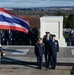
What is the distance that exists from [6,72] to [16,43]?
36.8ft

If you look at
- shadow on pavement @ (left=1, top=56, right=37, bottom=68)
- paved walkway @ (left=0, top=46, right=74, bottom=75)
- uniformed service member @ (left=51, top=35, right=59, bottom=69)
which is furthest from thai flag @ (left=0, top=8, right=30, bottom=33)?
shadow on pavement @ (left=1, top=56, right=37, bottom=68)

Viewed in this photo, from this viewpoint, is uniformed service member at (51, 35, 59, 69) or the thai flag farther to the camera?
uniformed service member at (51, 35, 59, 69)

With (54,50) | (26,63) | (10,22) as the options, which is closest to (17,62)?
(26,63)

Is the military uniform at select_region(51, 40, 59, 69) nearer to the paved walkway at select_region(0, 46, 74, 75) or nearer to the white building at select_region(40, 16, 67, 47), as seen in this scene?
the paved walkway at select_region(0, 46, 74, 75)

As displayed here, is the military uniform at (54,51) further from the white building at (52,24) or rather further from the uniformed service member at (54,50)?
the white building at (52,24)

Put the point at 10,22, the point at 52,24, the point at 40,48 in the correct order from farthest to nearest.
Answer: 1. the point at 52,24
2. the point at 40,48
3. the point at 10,22

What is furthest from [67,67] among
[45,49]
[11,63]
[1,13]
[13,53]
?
[13,53]

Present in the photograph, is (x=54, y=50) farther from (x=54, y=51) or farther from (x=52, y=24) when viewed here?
(x=52, y=24)

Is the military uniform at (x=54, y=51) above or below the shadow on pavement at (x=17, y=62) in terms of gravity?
above

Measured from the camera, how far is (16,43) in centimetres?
2817

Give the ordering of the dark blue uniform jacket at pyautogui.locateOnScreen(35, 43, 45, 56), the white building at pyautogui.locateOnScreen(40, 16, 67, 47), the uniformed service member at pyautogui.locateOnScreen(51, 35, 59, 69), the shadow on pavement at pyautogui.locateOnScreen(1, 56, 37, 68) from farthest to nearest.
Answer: the white building at pyautogui.locateOnScreen(40, 16, 67, 47) < the shadow on pavement at pyautogui.locateOnScreen(1, 56, 37, 68) < the uniformed service member at pyautogui.locateOnScreen(51, 35, 59, 69) < the dark blue uniform jacket at pyautogui.locateOnScreen(35, 43, 45, 56)

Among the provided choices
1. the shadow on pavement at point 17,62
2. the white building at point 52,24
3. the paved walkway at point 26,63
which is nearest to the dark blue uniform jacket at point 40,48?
the paved walkway at point 26,63

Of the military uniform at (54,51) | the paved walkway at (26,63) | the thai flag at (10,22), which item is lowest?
the paved walkway at (26,63)

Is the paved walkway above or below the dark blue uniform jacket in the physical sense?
below
